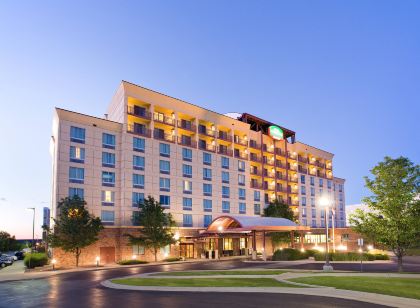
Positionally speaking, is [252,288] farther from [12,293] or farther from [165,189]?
[165,189]

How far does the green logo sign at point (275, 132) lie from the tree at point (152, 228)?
3613 centimetres

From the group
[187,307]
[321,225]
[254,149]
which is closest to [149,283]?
[187,307]

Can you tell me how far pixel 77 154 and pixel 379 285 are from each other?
4107 centimetres

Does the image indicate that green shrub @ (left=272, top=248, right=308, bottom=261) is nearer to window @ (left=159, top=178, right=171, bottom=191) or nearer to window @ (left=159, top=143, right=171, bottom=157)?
window @ (left=159, top=178, right=171, bottom=191)

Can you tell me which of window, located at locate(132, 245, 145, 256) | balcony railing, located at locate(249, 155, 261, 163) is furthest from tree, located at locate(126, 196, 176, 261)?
balcony railing, located at locate(249, 155, 261, 163)

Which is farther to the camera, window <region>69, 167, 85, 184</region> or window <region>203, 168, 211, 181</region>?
window <region>203, 168, 211, 181</region>

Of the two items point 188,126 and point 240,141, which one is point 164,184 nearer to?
point 188,126

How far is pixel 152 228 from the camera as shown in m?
52.6

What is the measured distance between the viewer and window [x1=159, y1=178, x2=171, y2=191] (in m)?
60.5

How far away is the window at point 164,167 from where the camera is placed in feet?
200

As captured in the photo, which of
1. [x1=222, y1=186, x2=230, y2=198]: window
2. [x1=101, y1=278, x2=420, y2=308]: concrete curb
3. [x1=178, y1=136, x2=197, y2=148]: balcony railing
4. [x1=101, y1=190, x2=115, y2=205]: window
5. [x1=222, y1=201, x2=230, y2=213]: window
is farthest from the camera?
[x1=222, y1=186, x2=230, y2=198]: window

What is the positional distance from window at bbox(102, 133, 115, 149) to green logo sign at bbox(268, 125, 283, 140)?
36.8 metres

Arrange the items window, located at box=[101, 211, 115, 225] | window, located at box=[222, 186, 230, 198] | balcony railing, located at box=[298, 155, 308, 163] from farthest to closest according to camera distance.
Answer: balcony railing, located at box=[298, 155, 308, 163] → window, located at box=[222, 186, 230, 198] → window, located at box=[101, 211, 115, 225]

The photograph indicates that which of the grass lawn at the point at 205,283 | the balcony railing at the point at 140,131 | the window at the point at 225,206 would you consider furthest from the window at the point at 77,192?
the window at the point at 225,206
